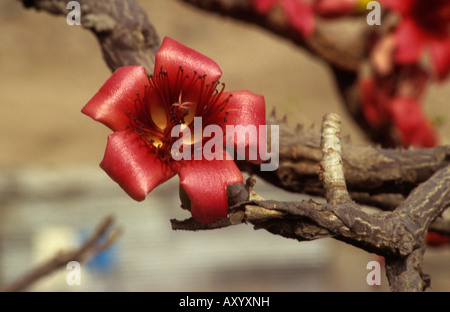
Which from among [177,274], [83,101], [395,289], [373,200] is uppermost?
[83,101]

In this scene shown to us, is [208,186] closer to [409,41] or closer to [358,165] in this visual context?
[358,165]

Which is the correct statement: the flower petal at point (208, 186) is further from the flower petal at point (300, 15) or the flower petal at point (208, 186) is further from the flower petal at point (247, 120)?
the flower petal at point (300, 15)

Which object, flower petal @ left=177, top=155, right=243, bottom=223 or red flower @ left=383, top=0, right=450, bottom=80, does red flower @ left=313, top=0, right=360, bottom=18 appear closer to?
red flower @ left=383, top=0, right=450, bottom=80

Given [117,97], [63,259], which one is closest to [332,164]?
[117,97]

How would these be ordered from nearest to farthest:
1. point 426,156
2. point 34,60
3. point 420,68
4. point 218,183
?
point 218,183
point 426,156
point 420,68
point 34,60

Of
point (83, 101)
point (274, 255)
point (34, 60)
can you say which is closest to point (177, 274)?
point (274, 255)

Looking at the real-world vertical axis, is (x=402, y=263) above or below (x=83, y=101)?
below

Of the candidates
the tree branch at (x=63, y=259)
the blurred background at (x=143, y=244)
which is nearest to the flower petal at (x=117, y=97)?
the tree branch at (x=63, y=259)
